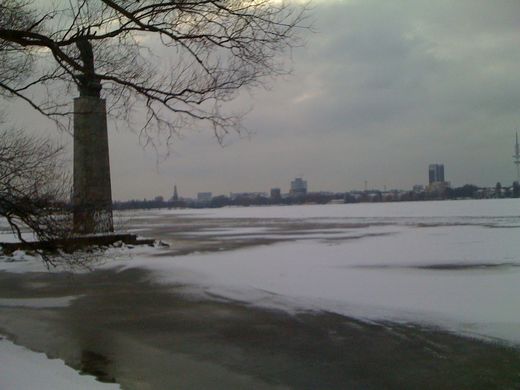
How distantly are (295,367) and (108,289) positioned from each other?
6917 mm

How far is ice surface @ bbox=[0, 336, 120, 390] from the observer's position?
525cm

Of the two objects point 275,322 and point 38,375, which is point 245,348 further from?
point 38,375

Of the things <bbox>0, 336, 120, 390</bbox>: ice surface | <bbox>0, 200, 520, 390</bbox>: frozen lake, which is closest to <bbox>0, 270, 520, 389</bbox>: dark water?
<bbox>0, 200, 520, 390</bbox>: frozen lake

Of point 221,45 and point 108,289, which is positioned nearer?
point 221,45

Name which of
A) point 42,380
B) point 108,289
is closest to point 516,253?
point 108,289

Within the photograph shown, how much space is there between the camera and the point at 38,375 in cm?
559

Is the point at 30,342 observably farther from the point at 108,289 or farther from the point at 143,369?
the point at 108,289

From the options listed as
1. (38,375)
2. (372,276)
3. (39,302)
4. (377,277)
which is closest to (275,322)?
(38,375)

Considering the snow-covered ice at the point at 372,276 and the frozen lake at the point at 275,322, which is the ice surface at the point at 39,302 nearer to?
the frozen lake at the point at 275,322

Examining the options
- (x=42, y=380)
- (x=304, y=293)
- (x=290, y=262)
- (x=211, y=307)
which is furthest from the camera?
(x=290, y=262)

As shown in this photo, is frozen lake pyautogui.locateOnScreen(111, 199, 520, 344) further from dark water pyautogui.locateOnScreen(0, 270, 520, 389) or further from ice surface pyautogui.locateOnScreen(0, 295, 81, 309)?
ice surface pyautogui.locateOnScreen(0, 295, 81, 309)

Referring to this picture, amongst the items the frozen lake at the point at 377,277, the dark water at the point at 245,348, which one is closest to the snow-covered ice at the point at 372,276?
the frozen lake at the point at 377,277

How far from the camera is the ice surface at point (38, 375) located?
5.25 m

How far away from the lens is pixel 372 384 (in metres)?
5.65
